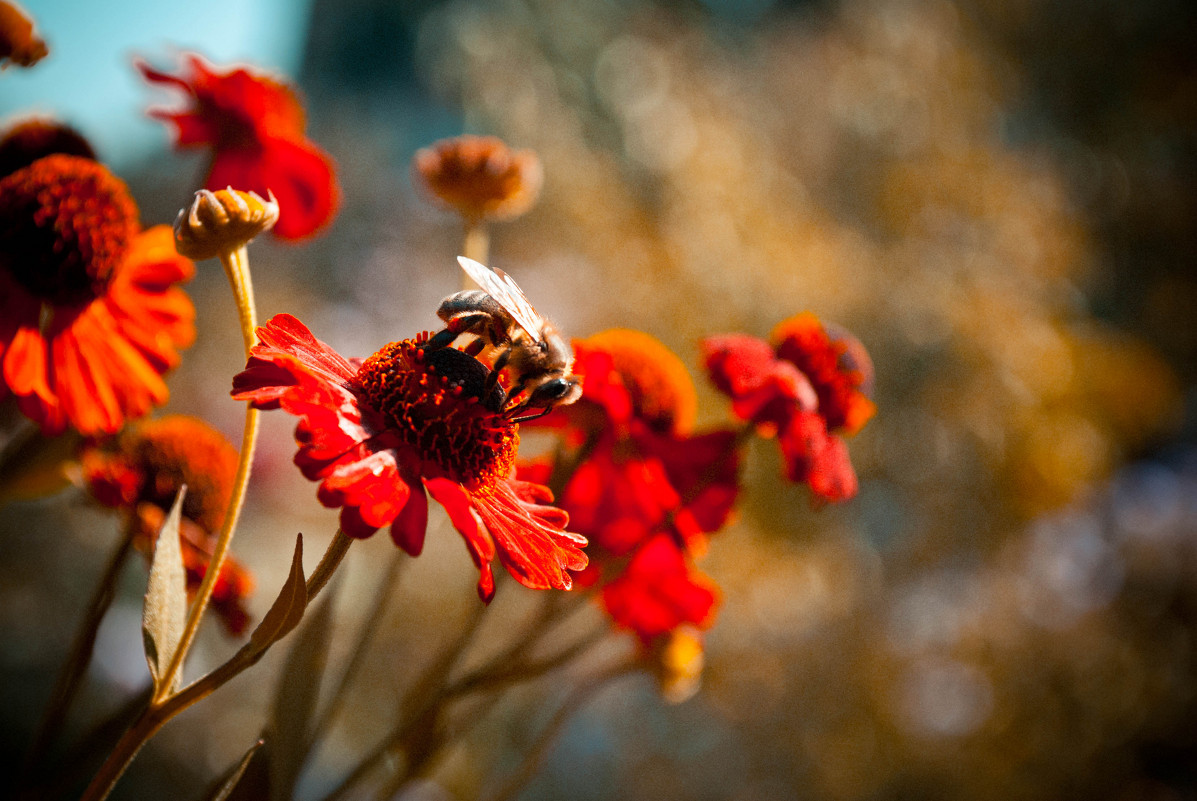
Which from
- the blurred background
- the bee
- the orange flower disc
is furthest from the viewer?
the blurred background

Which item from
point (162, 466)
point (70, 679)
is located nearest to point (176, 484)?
point (162, 466)

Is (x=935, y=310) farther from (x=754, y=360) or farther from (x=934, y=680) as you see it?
(x=754, y=360)

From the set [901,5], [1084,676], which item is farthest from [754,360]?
[901,5]

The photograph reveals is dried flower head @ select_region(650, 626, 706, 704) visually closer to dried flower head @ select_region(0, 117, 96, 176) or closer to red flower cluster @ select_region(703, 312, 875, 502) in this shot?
red flower cluster @ select_region(703, 312, 875, 502)

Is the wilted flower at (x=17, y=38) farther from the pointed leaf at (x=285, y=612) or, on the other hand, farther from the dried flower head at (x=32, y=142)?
the pointed leaf at (x=285, y=612)

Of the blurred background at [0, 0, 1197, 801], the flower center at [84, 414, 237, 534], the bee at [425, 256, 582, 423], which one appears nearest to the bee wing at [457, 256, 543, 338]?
the bee at [425, 256, 582, 423]

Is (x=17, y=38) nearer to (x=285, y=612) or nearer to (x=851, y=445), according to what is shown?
(x=285, y=612)
